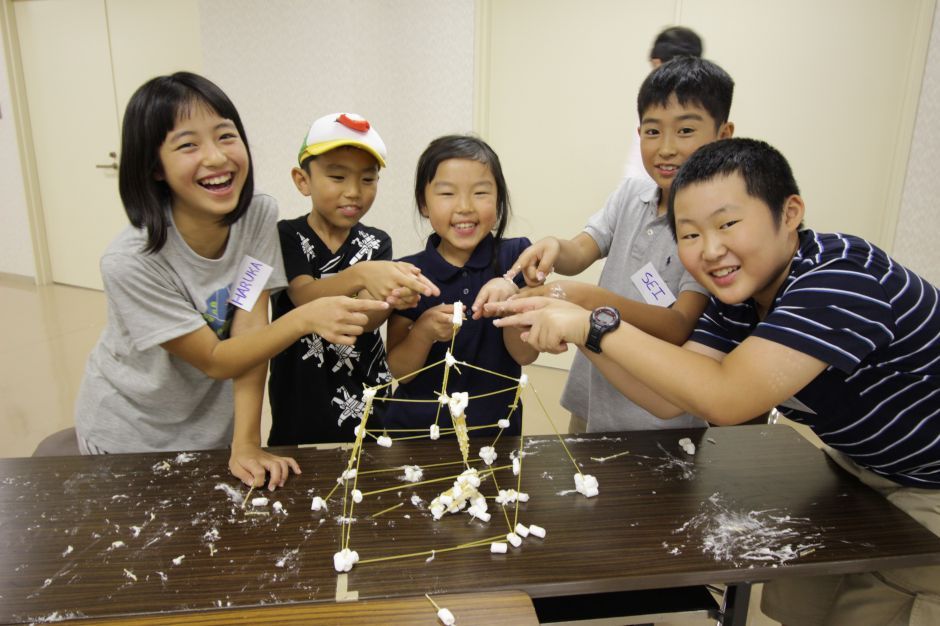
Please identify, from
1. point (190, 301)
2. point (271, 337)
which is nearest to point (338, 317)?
point (271, 337)

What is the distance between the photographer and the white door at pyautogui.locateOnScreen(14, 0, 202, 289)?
518 centimetres

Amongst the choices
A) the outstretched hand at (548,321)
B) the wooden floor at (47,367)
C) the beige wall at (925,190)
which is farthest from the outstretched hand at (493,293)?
the beige wall at (925,190)

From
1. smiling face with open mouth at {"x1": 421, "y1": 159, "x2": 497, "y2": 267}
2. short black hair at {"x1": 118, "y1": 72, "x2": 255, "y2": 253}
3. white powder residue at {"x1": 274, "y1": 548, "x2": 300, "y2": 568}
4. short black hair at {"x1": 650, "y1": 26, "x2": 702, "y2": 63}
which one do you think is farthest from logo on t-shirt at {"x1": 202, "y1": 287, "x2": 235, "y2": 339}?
short black hair at {"x1": 650, "y1": 26, "x2": 702, "y2": 63}

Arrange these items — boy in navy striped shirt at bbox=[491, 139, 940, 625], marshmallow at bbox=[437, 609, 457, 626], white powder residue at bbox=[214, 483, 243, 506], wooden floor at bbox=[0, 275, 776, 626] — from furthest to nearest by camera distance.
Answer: wooden floor at bbox=[0, 275, 776, 626] → white powder residue at bbox=[214, 483, 243, 506] → boy in navy striped shirt at bbox=[491, 139, 940, 625] → marshmallow at bbox=[437, 609, 457, 626]

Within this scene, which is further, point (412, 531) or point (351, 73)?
point (351, 73)

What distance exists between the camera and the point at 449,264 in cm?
176

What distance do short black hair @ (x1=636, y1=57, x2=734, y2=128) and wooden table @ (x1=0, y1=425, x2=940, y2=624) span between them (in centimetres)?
93

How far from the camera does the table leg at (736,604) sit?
3.98 ft

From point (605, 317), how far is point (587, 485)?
36cm

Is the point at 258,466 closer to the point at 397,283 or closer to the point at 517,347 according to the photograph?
the point at 397,283

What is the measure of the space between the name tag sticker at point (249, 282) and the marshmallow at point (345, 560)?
773mm

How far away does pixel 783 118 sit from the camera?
3508 millimetres

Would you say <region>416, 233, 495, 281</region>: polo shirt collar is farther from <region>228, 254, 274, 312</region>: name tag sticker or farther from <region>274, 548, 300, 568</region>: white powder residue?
<region>274, 548, 300, 568</region>: white powder residue

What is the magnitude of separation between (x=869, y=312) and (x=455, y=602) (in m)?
0.92
